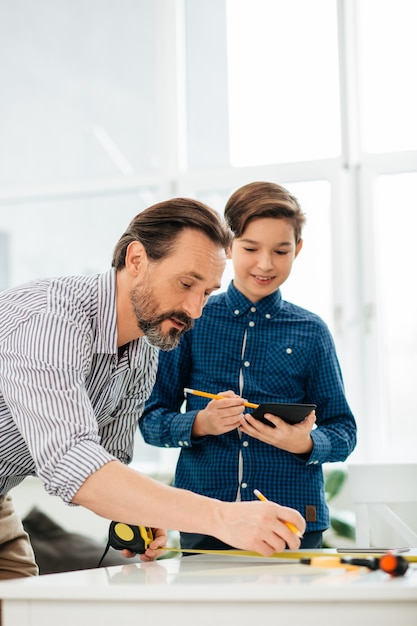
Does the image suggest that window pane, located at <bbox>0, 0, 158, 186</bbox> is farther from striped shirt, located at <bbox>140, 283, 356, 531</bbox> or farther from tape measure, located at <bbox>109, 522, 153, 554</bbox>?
tape measure, located at <bbox>109, 522, 153, 554</bbox>

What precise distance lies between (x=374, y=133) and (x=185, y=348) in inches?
84.6

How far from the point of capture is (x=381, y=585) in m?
1.09

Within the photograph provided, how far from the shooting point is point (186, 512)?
131cm

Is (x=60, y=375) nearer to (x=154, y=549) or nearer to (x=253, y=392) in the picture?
(x=154, y=549)

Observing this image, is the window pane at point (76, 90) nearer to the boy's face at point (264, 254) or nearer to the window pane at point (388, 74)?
the window pane at point (388, 74)

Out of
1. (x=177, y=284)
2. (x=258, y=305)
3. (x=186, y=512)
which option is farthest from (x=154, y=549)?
(x=258, y=305)

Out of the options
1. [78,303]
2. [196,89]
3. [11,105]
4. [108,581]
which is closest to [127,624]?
[108,581]

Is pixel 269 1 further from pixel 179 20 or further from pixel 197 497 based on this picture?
pixel 197 497

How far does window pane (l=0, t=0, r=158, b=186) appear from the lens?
14.3 ft

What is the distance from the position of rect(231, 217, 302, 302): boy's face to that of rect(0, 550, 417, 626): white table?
1.08 metres

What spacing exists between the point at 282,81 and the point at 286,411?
8.66 feet

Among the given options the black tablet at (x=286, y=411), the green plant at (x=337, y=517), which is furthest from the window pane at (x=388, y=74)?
the black tablet at (x=286, y=411)

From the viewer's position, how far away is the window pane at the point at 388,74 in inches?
155

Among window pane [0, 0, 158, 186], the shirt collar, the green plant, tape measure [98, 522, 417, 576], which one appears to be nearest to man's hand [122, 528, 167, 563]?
tape measure [98, 522, 417, 576]
